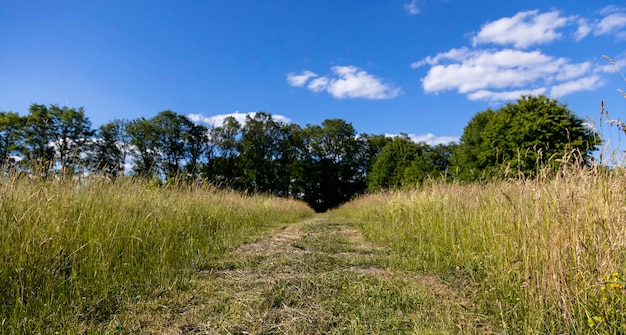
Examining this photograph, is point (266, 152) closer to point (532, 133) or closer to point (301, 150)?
point (301, 150)

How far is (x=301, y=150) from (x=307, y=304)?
4472 cm

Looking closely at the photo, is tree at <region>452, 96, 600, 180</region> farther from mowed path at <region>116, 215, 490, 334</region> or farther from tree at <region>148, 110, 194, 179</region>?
tree at <region>148, 110, 194, 179</region>

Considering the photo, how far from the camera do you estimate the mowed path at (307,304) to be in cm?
212

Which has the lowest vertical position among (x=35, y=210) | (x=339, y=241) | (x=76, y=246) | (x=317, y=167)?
(x=339, y=241)

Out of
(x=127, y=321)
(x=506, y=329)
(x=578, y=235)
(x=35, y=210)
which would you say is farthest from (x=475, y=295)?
(x=35, y=210)

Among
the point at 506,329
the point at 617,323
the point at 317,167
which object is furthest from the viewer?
the point at 317,167

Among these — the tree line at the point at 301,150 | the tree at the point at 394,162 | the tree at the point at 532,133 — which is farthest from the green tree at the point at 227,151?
the tree at the point at 532,133

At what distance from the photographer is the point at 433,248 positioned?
4.09 m

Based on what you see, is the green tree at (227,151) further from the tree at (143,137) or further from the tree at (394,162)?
the tree at (394,162)

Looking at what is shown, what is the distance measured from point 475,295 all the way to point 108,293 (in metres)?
3.09

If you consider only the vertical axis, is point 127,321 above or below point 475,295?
below

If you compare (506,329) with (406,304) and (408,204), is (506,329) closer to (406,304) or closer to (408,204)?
(406,304)

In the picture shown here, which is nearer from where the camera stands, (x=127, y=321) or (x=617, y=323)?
(x=617, y=323)

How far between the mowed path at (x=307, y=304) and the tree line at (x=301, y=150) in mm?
2558
